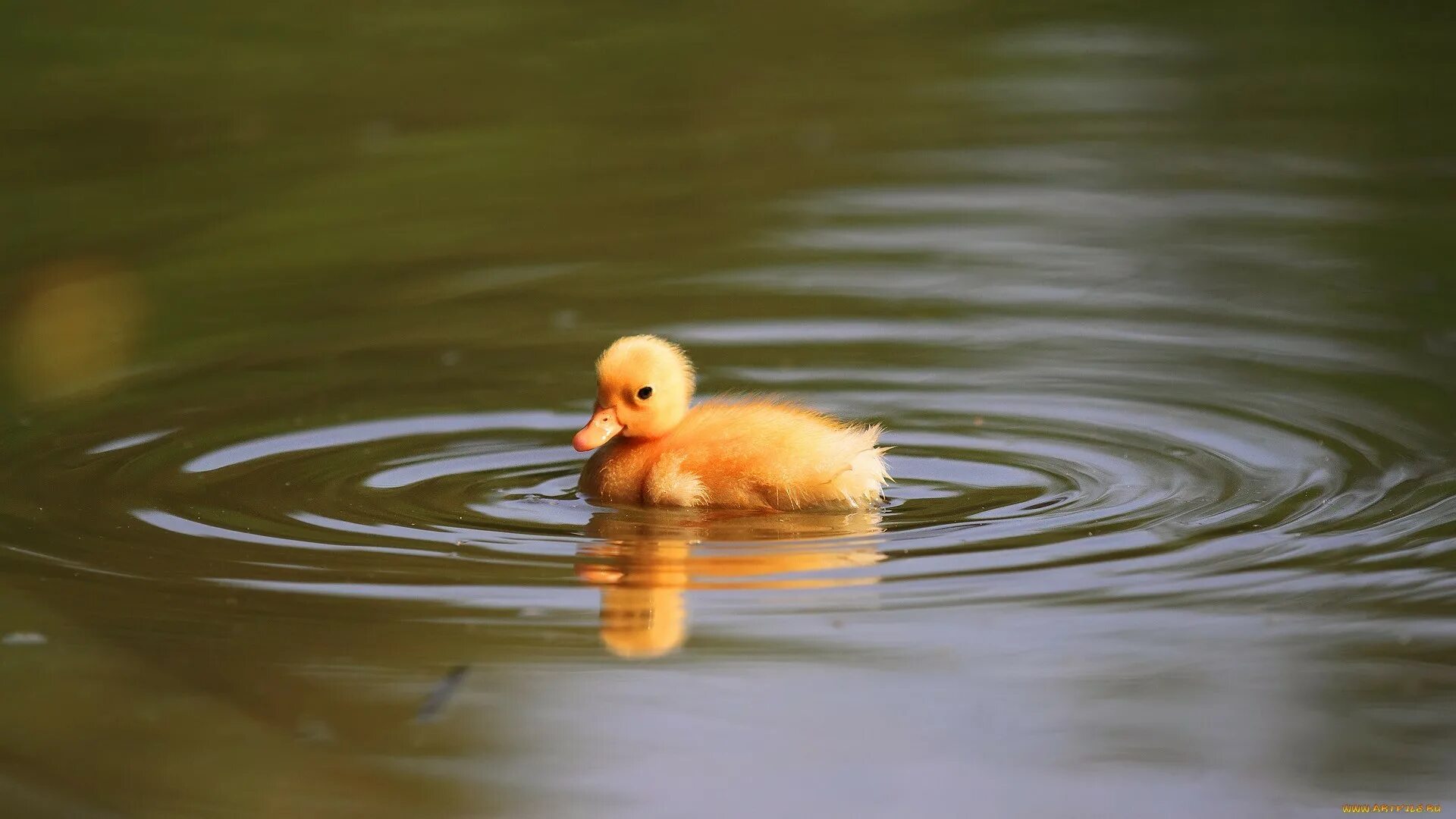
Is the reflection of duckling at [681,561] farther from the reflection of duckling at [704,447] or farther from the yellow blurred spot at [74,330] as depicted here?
the yellow blurred spot at [74,330]

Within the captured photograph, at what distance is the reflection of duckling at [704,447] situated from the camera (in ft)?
19.6

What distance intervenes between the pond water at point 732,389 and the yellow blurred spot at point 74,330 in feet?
0.11

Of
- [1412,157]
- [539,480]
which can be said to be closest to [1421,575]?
[539,480]

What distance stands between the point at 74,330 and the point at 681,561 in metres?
4.11

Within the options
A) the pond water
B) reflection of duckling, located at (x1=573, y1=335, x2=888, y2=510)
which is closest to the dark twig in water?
the pond water

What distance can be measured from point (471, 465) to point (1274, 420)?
8.70 ft

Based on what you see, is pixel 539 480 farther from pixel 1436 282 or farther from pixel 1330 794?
pixel 1436 282

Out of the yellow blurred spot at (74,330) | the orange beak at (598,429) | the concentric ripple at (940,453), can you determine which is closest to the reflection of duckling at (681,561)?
the concentric ripple at (940,453)

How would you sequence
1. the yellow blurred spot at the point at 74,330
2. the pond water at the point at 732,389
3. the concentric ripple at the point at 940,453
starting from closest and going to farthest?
the pond water at the point at 732,389
the concentric ripple at the point at 940,453
the yellow blurred spot at the point at 74,330

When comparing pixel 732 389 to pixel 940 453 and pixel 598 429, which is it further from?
pixel 598 429

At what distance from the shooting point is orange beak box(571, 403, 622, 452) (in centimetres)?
623

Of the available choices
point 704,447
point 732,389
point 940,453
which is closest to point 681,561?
point 704,447

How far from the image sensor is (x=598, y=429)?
6.28 m

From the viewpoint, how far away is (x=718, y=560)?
5.33 metres
